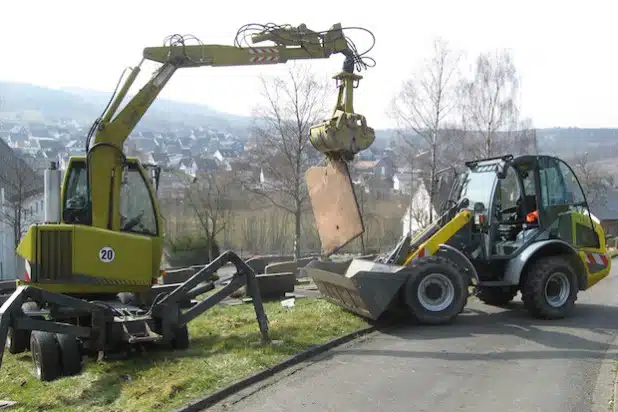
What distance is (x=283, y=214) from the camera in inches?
1448

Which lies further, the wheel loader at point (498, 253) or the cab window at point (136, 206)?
the wheel loader at point (498, 253)

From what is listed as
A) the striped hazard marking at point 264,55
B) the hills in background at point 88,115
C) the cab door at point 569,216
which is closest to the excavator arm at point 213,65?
the striped hazard marking at point 264,55

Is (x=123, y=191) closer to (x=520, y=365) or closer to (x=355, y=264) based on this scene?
(x=355, y=264)

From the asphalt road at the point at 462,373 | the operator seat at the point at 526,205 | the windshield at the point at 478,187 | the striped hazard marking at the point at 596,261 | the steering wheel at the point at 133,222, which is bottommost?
the asphalt road at the point at 462,373

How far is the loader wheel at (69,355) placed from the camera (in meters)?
8.06

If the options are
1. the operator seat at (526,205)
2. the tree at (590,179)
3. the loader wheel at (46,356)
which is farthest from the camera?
the tree at (590,179)

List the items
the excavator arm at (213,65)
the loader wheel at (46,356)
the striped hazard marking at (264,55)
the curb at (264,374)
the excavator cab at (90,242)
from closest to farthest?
the curb at (264,374) < the loader wheel at (46,356) < the excavator cab at (90,242) < the excavator arm at (213,65) < the striped hazard marking at (264,55)

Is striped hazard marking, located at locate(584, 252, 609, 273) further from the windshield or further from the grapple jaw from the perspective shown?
the grapple jaw

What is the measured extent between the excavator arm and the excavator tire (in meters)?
4.21

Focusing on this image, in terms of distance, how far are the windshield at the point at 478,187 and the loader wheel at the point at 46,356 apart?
24.6 feet

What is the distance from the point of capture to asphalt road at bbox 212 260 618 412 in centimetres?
673

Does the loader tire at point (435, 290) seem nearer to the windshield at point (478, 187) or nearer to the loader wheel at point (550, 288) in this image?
the loader wheel at point (550, 288)

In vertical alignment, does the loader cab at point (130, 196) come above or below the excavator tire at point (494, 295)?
above

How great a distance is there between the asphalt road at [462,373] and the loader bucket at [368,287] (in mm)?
514
